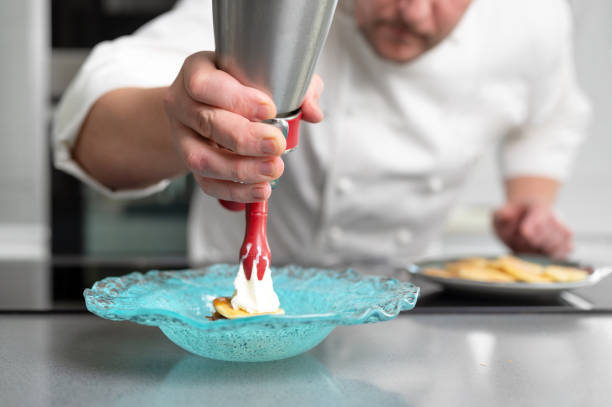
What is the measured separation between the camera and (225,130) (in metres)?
0.46

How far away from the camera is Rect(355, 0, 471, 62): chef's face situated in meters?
0.88

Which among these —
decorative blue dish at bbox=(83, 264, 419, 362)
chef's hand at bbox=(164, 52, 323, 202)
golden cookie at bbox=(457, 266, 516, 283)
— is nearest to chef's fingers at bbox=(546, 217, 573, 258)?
golden cookie at bbox=(457, 266, 516, 283)

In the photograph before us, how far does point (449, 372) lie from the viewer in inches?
19.1

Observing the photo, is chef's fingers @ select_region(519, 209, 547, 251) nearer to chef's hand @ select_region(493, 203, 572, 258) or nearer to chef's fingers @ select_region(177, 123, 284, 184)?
chef's hand @ select_region(493, 203, 572, 258)

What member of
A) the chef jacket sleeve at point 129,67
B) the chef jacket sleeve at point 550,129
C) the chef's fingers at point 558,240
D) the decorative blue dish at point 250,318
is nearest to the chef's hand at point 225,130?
the decorative blue dish at point 250,318

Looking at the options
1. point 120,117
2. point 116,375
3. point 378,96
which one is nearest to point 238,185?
point 116,375

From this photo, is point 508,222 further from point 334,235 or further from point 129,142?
point 129,142

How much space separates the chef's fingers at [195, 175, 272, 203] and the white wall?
1.75 meters

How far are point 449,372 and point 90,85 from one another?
1.67 ft

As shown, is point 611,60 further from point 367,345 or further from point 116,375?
point 116,375

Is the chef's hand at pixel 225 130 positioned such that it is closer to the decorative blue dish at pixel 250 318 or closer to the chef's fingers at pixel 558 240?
the decorative blue dish at pixel 250 318

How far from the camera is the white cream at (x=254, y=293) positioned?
19.9 inches

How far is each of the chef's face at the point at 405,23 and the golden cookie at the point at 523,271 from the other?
342 millimetres

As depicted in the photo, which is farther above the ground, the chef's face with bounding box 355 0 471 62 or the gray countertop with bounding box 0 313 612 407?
the chef's face with bounding box 355 0 471 62
